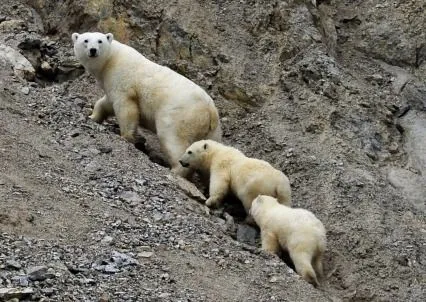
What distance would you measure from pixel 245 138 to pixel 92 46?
2.57 m

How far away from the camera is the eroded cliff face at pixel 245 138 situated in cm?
794

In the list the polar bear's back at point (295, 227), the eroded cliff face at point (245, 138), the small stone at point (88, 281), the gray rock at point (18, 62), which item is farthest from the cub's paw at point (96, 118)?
the small stone at point (88, 281)

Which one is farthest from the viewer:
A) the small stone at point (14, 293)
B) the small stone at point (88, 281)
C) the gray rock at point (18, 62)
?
the gray rock at point (18, 62)

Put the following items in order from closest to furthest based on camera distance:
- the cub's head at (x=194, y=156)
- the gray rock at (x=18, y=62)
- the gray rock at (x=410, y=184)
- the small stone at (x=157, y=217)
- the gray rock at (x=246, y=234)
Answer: the small stone at (x=157, y=217) → the gray rock at (x=246, y=234) → the cub's head at (x=194, y=156) → the gray rock at (x=410, y=184) → the gray rock at (x=18, y=62)

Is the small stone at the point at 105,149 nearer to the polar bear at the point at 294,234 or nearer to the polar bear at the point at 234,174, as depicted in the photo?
the polar bear at the point at 234,174

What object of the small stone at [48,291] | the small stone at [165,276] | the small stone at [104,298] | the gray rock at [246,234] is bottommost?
the gray rock at [246,234]

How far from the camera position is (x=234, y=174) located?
33.3 feet

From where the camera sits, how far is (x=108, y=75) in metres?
11.1

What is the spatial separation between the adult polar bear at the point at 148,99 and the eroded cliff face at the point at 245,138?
46 centimetres

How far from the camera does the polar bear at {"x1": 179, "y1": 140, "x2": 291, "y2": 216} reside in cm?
990

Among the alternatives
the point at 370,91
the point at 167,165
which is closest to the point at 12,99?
the point at 167,165

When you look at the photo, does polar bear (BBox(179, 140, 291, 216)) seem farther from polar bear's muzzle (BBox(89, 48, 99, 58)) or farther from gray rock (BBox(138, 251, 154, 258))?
gray rock (BBox(138, 251, 154, 258))

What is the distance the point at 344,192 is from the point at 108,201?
3263 mm

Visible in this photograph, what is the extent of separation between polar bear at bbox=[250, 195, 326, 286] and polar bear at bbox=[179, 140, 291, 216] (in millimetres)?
390
